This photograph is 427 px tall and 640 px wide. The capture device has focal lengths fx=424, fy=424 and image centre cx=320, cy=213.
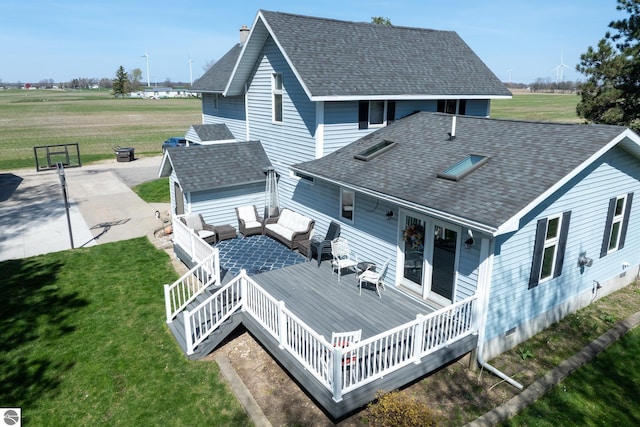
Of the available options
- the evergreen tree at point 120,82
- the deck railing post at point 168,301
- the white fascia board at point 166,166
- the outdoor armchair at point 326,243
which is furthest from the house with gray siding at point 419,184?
the evergreen tree at point 120,82

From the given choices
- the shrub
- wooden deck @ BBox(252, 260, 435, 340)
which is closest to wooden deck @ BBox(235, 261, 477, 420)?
wooden deck @ BBox(252, 260, 435, 340)

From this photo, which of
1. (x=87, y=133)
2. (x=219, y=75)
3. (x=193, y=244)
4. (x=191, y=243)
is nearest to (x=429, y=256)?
(x=193, y=244)

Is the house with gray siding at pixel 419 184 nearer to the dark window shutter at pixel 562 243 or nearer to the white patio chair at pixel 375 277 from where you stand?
the dark window shutter at pixel 562 243

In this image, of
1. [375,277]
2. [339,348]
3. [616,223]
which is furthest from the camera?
[616,223]

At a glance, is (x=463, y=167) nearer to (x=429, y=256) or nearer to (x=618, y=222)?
(x=429, y=256)

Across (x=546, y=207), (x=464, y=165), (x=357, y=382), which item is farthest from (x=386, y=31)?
(x=357, y=382)

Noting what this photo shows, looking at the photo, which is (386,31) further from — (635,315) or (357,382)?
(357,382)
